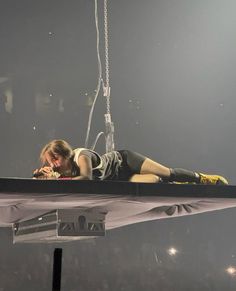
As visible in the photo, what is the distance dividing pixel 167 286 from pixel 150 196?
106 cm

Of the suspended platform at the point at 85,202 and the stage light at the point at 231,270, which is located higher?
the suspended platform at the point at 85,202

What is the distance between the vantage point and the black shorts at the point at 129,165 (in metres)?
1.80

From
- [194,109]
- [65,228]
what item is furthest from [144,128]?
[65,228]

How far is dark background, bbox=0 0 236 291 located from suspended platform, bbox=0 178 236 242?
1.69 ft

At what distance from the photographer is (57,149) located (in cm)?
189

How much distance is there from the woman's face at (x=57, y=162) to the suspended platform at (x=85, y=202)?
0.58 feet

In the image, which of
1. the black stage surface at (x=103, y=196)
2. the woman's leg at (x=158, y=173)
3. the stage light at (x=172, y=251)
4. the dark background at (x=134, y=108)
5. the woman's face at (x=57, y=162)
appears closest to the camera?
the black stage surface at (x=103, y=196)

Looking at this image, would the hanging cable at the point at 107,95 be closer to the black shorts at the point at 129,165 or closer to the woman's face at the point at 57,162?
the black shorts at the point at 129,165

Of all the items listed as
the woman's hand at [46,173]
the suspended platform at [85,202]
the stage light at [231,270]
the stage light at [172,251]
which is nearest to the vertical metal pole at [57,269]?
the suspended platform at [85,202]

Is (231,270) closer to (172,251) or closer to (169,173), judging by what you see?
(172,251)

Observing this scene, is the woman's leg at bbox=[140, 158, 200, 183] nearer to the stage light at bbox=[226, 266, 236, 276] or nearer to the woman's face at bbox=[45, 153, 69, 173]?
the woman's face at bbox=[45, 153, 69, 173]

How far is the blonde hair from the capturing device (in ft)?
5.84

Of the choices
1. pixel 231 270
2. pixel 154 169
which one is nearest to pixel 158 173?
pixel 154 169

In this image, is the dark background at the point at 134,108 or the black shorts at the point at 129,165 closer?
the black shorts at the point at 129,165
